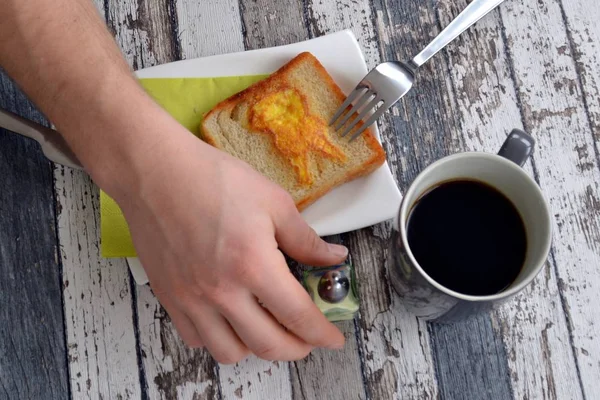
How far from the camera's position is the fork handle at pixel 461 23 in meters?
0.88

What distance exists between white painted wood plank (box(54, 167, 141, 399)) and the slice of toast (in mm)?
203

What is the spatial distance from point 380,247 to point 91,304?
0.40m

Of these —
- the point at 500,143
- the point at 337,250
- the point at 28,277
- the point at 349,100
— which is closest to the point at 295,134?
the point at 349,100

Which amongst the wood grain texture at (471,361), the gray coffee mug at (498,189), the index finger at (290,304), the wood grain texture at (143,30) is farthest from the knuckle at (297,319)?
the wood grain texture at (143,30)

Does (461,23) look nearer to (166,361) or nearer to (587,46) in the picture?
(587,46)

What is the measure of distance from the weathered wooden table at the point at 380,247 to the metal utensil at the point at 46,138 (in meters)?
0.04


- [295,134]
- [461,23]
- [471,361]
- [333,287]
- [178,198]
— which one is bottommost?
[471,361]

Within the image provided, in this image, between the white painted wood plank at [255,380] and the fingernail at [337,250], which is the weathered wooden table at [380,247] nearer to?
the white painted wood plank at [255,380]

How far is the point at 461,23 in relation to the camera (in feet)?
2.92

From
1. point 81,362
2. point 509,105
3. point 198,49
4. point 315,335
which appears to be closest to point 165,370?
point 81,362

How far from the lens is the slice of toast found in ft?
2.72

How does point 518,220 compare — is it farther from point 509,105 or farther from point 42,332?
point 42,332

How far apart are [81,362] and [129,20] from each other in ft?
1.62

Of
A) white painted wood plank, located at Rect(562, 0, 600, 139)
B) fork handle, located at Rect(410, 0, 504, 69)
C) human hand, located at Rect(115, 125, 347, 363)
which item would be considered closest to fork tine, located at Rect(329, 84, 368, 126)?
fork handle, located at Rect(410, 0, 504, 69)
